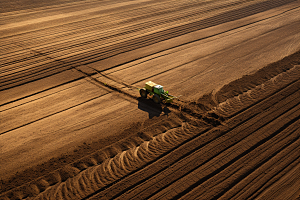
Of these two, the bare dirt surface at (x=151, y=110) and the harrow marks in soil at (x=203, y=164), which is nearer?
the harrow marks in soil at (x=203, y=164)

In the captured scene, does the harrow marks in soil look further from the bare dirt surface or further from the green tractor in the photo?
the green tractor

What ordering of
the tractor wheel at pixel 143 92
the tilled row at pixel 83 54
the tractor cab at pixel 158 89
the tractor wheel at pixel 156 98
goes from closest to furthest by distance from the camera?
the tractor cab at pixel 158 89
the tractor wheel at pixel 156 98
the tractor wheel at pixel 143 92
the tilled row at pixel 83 54

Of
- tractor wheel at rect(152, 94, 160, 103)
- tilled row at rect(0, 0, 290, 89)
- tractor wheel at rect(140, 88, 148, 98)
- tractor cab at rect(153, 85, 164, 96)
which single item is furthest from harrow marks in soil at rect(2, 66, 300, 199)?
tilled row at rect(0, 0, 290, 89)

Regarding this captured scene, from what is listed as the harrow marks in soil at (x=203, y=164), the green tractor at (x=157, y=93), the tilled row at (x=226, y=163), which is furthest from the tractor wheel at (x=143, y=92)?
the tilled row at (x=226, y=163)

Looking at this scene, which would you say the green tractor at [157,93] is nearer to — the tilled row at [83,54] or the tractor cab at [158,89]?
the tractor cab at [158,89]

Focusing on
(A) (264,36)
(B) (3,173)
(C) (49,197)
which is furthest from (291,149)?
(A) (264,36)
